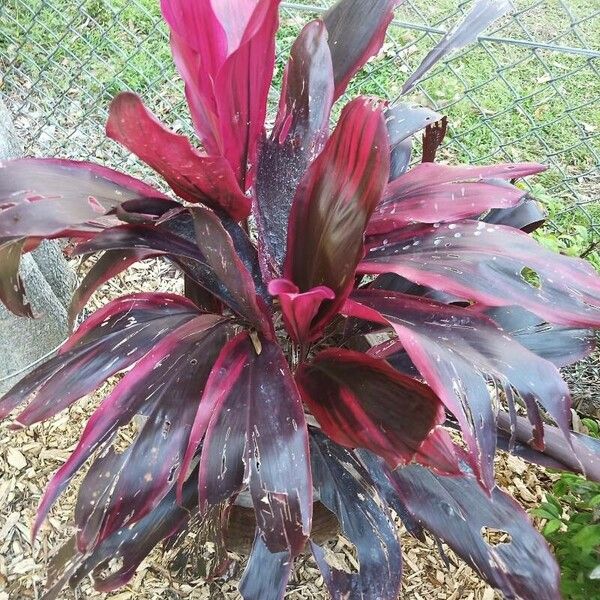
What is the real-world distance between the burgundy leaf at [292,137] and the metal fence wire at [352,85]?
1534 millimetres

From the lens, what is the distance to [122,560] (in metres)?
1.07

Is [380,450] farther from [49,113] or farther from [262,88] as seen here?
[49,113]

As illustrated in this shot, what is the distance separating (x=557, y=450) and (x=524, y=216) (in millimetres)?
406

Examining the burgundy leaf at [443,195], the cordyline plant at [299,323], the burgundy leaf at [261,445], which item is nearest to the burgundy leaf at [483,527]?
the cordyline plant at [299,323]

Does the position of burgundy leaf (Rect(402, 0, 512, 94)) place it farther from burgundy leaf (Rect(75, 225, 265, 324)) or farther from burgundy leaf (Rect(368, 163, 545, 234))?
burgundy leaf (Rect(75, 225, 265, 324))

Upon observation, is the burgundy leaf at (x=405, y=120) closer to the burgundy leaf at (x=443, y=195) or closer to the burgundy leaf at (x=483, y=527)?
the burgundy leaf at (x=443, y=195)

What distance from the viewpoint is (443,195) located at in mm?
940

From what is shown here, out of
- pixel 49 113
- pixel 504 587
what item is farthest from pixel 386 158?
pixel 49 113

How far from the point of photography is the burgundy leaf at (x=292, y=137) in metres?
0.95

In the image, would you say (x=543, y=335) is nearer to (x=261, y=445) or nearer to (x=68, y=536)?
(x=261, y=445)

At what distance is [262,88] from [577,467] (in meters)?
0.79

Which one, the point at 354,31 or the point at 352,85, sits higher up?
the point at 354,31

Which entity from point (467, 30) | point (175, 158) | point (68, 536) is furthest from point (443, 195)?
point (68, 536)

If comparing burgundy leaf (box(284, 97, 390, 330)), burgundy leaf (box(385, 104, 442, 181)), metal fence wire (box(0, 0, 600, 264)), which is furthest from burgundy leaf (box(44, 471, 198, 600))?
metal fence wire (box(0, 0, 600, 264))
